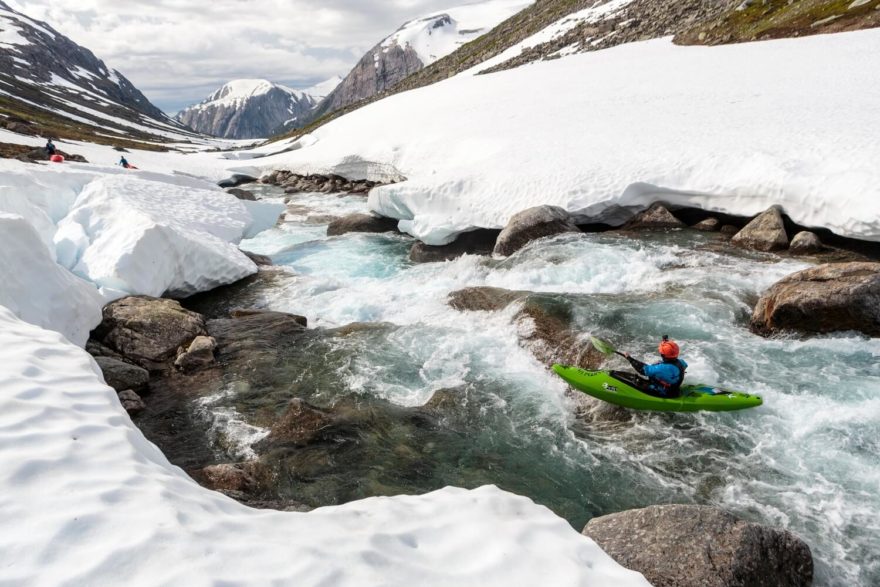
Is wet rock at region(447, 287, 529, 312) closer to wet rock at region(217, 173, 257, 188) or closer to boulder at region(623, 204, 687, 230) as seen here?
boulder at region(623, 204, 687, 230)

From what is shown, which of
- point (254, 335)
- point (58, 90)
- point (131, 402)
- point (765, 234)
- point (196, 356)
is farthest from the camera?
point (58, 90)

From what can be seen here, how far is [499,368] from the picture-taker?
32.3 feet

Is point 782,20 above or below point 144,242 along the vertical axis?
above

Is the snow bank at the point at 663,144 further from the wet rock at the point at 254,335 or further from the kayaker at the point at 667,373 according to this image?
the kayaker at the point at 667,373

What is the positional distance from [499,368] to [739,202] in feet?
31.8

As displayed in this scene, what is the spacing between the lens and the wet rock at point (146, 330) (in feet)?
32.9

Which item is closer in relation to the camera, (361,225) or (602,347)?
(602,347)

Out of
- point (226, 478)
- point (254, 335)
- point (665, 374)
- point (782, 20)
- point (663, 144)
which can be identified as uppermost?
point (782, 20)

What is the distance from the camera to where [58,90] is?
123 meters

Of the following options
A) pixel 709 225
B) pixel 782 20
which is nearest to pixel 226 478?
pixel 709 225

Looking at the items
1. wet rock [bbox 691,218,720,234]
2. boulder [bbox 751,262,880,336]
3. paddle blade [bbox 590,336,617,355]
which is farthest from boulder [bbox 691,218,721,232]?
paddle blade [bbox 590,336,617,355]

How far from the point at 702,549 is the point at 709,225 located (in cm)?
1274

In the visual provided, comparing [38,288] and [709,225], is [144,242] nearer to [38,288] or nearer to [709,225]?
[38,288]

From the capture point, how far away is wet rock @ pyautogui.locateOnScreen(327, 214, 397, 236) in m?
21.8
